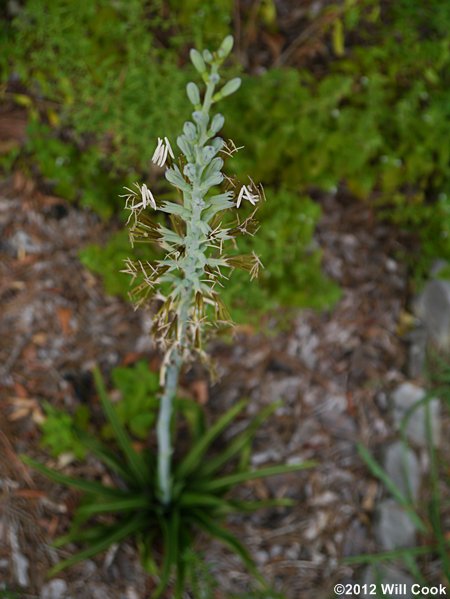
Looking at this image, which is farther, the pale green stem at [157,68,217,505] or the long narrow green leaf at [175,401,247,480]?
the long narrow green leaf at [175,401,247,480]

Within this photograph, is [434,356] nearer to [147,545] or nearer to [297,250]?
[297,250]

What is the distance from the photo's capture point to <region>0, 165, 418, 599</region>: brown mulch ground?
3027 mm

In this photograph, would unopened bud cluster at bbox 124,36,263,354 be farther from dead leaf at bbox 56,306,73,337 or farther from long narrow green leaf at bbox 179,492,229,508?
dead leaf at bbox 56,306,73,337

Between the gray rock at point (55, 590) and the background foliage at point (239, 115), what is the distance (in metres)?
1.54

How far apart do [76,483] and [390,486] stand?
1712 mm

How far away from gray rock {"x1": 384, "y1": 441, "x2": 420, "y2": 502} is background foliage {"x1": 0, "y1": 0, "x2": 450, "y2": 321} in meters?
1.11

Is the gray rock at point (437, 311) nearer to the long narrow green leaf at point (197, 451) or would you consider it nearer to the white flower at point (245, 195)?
the long narrow green leaf at point (197, 451)

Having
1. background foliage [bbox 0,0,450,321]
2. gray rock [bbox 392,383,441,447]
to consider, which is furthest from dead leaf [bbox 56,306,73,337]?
gray rock [bbox 392,383,441,447]

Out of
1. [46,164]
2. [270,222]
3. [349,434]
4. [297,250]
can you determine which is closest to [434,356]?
[349,434]

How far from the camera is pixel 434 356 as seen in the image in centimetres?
368

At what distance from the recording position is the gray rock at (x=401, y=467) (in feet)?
11.6

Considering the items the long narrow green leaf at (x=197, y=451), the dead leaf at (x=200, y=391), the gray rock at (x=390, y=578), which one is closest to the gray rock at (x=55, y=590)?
the long narrow green leaf at (x=197, y=451)

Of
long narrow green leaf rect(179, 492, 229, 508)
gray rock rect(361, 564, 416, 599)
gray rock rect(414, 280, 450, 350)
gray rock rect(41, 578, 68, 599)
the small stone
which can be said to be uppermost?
gray rock rect(414, 280, 450, 350)

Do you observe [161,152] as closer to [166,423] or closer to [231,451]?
[166,423]
